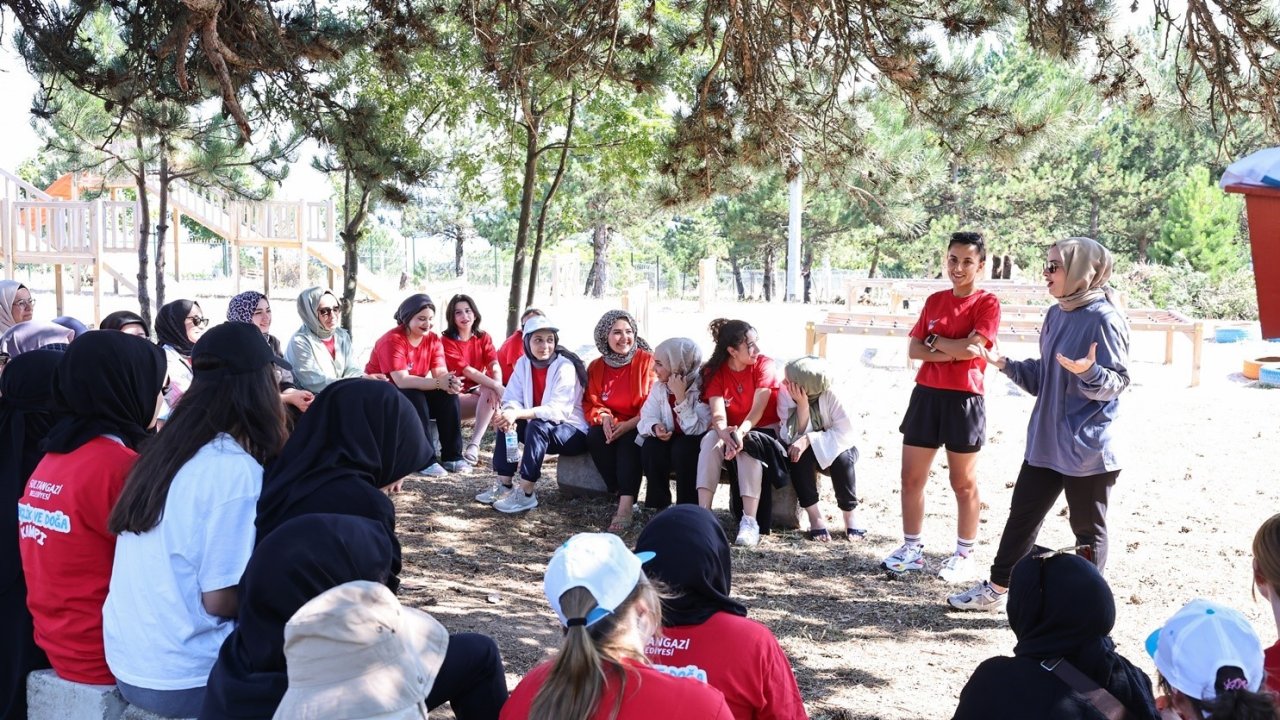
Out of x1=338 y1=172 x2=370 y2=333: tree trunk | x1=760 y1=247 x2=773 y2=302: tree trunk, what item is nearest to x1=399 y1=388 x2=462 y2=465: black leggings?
x1=338 y1=172 x2=370 y2=333: tree trunk

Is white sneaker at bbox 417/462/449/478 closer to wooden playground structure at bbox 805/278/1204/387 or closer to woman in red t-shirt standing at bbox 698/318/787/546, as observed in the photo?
woman in red t-shirt standing at bbox 698/318/787/546

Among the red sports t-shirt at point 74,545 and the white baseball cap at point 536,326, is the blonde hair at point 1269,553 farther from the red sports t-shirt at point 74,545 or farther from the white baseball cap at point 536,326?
the white baseball cap at point 536,326

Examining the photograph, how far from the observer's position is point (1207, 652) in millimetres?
2184

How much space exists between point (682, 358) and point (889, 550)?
1.59 meters

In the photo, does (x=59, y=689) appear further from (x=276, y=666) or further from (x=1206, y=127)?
(x=1206, y=127)

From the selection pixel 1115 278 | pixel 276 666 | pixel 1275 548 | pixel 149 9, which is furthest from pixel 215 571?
pixel 1115 278

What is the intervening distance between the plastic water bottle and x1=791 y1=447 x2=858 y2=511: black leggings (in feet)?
5.75

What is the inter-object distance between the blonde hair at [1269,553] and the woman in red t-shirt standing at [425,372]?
5775mm

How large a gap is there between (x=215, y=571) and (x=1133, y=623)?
389 centimetres

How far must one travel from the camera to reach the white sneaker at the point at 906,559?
18.2 ft

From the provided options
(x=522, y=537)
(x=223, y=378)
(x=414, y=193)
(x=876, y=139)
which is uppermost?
(x=876, y=139)

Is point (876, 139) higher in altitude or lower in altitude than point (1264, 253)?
higher

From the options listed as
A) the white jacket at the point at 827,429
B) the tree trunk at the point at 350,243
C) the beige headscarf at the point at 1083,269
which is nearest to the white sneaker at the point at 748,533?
the white jacket at the point at 827,429

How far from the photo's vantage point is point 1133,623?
4.78 metres
